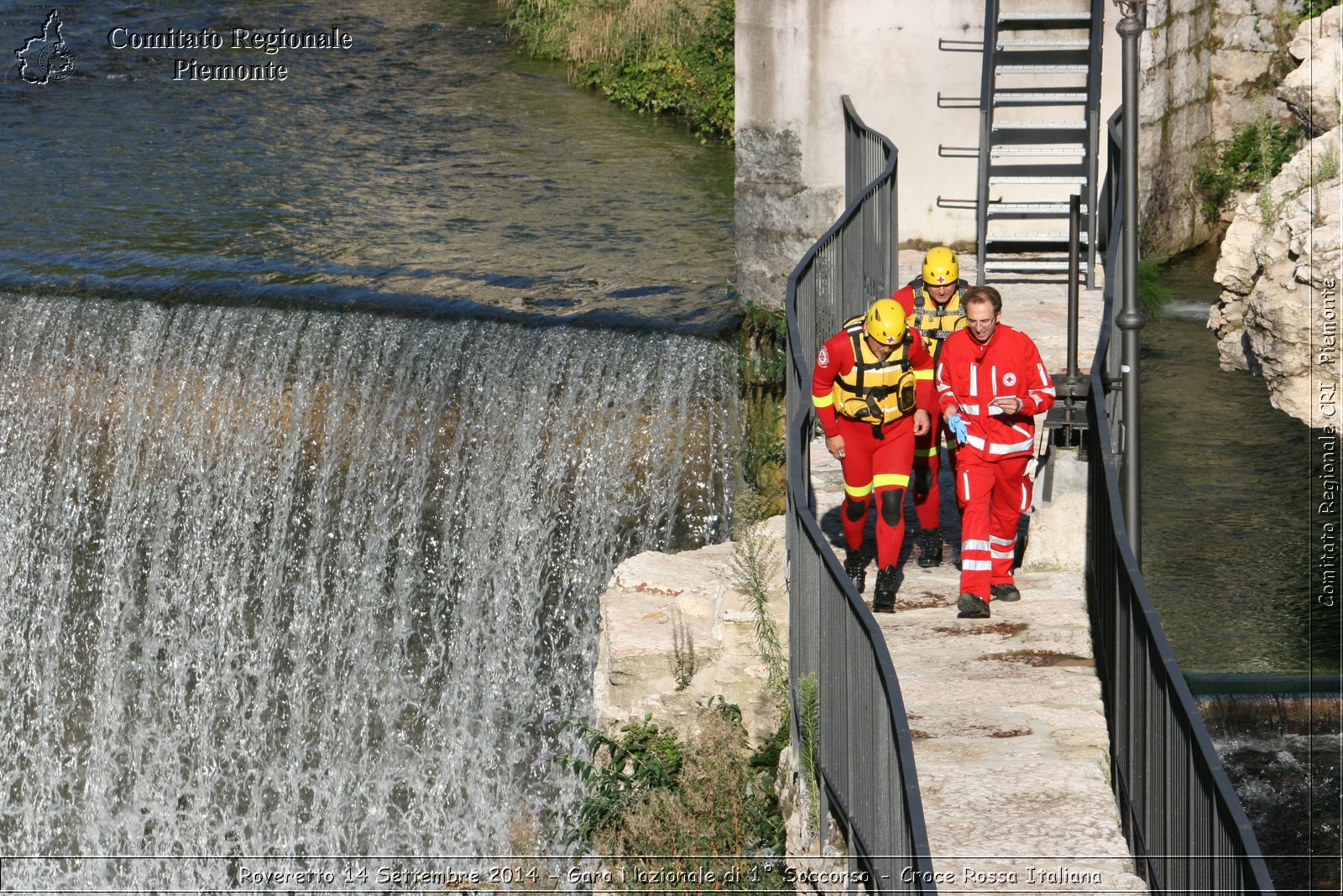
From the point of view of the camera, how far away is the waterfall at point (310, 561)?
12.9 meters

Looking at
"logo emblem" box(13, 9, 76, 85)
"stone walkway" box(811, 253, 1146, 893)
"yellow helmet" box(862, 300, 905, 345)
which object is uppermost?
"logo emblem" box(13, 9, 76, 85)

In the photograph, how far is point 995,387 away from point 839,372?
0.71 m

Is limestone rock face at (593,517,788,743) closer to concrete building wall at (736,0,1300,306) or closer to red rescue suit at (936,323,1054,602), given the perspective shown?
red rescue suit at (936,323,1054,602)

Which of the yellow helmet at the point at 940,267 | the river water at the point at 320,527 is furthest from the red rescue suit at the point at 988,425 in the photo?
the river water at the point at 320,527

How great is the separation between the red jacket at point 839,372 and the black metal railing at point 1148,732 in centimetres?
80

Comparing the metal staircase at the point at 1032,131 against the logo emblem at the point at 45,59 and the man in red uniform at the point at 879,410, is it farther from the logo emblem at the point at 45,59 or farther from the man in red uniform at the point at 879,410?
the logo emblem at the point at 45,59

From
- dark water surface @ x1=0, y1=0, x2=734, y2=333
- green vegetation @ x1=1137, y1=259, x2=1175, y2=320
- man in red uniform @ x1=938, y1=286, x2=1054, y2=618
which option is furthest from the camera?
dark water surface @ x1=0, y1=0, x2=734, y2=333

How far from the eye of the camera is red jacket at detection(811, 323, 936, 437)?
8117mm

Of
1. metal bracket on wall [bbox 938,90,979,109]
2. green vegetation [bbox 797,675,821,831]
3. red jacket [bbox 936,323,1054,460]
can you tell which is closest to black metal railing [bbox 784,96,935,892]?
green vegetation [bbox 797,675,821,831]

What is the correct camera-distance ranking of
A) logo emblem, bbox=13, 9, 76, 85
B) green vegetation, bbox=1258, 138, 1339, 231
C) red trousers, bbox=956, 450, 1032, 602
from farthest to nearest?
logo emblem, bbox=13, 9, 76, 85 → green vegetation, bbox=1258, 138, 1339, 231 → red trousers, bbox=956, 450, 1032, 602

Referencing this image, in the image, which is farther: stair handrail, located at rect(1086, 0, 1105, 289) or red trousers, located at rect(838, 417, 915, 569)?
stair handrail, located at rect(1086, 0, 1105, 289)

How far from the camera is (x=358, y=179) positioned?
18.9 metres

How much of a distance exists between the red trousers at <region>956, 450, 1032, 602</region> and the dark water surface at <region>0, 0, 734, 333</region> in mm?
5786

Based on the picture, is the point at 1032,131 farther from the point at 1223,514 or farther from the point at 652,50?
the point at 652,50
